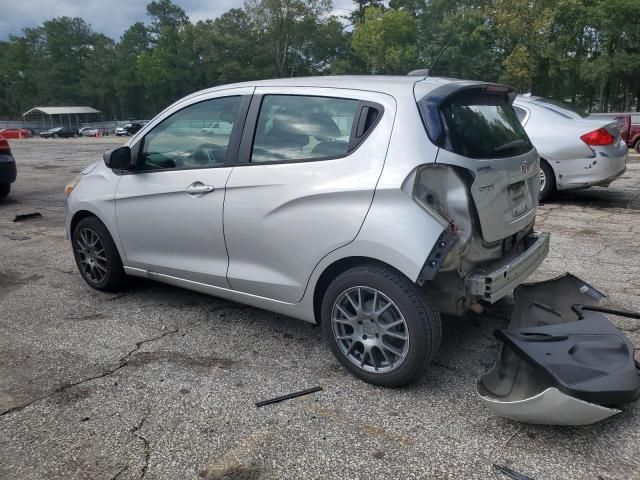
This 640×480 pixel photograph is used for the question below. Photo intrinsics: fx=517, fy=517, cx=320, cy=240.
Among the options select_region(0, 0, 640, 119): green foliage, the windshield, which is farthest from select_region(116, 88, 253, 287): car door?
select_region(0, 0, 640, 119): green foliage

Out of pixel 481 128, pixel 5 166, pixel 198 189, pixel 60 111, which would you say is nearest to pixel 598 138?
pixel 481 128

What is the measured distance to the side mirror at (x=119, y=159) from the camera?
13.0 ft

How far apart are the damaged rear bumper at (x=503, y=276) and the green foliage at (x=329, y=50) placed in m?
11.5

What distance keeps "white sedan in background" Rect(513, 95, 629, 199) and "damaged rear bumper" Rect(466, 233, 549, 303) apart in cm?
463

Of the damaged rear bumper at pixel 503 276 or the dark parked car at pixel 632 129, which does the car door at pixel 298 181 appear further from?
the dark parked car at pixel 632 129

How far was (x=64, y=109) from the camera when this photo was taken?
77188mm

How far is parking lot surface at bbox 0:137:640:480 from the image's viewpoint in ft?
7.82

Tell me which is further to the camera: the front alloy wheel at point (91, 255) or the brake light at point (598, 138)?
the brake light at point (598, 138)

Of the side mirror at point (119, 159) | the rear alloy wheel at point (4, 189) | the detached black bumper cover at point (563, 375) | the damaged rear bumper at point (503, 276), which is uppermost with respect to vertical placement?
the side mirror at point (119, 159)

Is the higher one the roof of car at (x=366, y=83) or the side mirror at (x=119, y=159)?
the roof of car at (x=366, y=83)

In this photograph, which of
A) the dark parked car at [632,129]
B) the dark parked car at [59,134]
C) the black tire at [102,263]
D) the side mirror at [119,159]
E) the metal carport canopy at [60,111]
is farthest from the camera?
the metal carport canopy at [60,111]

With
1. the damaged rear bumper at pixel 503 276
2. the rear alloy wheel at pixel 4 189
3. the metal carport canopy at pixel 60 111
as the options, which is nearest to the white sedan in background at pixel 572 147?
the damaged rear bumper at pixel 503 276

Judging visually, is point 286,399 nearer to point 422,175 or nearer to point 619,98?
point 422,175

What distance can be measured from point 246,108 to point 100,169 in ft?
5.44
